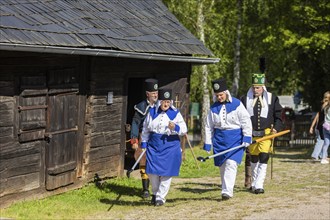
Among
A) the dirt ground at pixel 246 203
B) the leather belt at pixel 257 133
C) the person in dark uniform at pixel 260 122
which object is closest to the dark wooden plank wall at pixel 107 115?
the dirt ground at pixel 246 203

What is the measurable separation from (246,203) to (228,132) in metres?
1.09

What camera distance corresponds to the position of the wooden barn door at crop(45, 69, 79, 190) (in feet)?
35.9

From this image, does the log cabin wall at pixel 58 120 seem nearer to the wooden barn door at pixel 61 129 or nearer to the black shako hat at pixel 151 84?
the wooden barn door at pixel 61 129

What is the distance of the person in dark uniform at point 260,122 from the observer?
11.6 m

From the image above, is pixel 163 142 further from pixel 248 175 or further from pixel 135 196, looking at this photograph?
pixel 248 175

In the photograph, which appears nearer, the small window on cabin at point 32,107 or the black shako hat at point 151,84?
the small window on cabin at point 32,107

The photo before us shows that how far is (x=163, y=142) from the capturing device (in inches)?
410

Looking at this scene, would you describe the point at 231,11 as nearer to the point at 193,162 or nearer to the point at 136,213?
the point at 193,162

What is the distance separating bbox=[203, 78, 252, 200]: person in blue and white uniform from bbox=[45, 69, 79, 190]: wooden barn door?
7.41 ft

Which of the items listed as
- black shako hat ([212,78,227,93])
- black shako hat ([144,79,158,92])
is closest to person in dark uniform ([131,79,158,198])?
black shako hat ([144,79,158,92])

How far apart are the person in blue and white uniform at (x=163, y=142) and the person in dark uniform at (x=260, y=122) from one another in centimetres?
175

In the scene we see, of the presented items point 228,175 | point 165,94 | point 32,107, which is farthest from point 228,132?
point 32,107

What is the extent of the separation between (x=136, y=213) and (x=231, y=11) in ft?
76.5

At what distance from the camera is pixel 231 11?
32.2 metres
